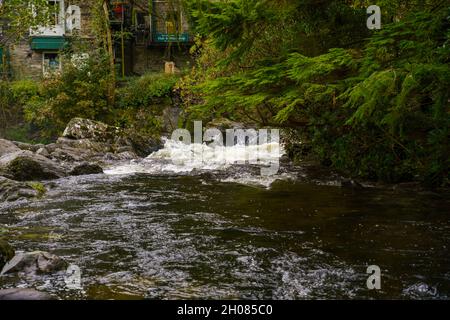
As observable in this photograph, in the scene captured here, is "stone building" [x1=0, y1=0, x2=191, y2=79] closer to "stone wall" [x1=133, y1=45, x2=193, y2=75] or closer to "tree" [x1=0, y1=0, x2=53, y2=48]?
"stone wall" [x1=133, y1=45, x2=193, y2=75]

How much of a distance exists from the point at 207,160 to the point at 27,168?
6768 mm

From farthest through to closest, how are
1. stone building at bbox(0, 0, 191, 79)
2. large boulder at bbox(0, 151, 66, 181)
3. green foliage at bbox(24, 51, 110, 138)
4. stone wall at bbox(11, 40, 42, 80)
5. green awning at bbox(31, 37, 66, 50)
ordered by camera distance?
green awning at bbox(31, 37, 66, 50) → stone wall at bbox(11, 40, 42, 80) → stone building at bbox(0, 0, 191, 79) → green foliage at bbox(24, 51, 110, 138) → large boulder at bbox(0, 151, 66, 181)

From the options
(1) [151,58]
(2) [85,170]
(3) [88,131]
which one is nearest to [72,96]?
(3) [88,131]

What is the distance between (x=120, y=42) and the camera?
36.8m

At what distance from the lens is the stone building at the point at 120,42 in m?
36.1

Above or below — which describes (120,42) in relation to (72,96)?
above

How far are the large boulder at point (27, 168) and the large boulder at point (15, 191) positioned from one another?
2.06 m

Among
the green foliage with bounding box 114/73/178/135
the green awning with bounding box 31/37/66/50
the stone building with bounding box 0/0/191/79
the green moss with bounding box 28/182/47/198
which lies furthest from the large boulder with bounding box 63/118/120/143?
the green awning with bounding box 31/37/66/50

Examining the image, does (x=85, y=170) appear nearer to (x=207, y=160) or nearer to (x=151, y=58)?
(x=207, y=160)

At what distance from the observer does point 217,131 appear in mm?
26094

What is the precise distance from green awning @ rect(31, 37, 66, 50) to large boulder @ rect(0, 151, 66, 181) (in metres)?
22.3

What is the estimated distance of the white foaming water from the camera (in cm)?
1700

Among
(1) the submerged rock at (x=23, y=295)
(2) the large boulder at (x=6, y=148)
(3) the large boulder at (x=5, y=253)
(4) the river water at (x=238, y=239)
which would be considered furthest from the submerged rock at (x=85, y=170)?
(1) the submerged rock at (x=23, y=295)

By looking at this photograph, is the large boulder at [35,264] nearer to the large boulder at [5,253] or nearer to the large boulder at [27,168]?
the large boulder at [5,253]
